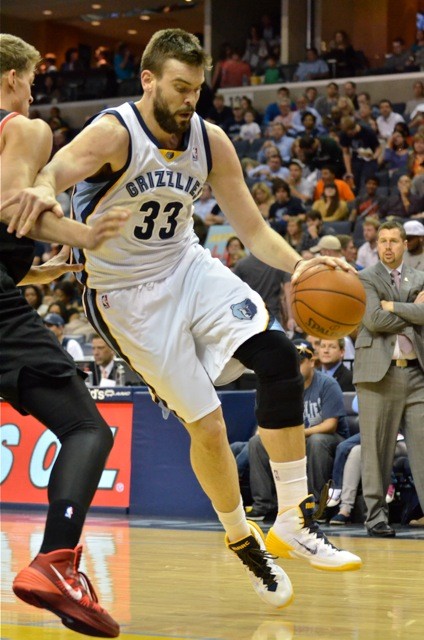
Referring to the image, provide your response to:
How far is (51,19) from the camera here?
3016 cm

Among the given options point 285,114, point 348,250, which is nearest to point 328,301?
point 348,250

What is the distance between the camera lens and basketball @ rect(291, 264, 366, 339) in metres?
4.45

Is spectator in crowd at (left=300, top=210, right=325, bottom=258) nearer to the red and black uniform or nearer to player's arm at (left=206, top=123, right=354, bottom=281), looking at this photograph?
Answer: player's arm at (left=206, top=123, right=354, bottom=281)

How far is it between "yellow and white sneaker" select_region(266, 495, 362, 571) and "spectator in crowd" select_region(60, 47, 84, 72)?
23623 millimetres

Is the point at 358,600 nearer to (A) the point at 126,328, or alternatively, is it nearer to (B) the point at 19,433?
(A) the point at 126,328

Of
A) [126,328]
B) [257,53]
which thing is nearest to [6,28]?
[257,53]

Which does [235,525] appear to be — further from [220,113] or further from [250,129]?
[220,113]

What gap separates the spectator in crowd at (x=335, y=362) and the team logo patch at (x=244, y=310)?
5028 mm

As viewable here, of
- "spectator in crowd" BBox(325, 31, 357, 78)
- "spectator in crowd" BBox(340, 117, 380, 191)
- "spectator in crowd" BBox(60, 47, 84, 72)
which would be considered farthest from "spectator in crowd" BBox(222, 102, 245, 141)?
"spectator in crowd" BBox(60, 47, 84, 72)

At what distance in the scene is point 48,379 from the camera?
Answer: 384cm

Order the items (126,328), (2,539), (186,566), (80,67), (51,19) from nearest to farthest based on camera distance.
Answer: (126,328) < (186,566) < (2,539) < (80,67) < (51,19)

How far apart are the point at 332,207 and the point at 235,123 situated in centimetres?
613

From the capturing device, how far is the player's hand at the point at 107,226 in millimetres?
3461

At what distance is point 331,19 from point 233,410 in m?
16.7
